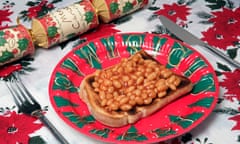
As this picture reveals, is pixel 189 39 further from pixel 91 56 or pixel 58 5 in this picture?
pixel 58 5

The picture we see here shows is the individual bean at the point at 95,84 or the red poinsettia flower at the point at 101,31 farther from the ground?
the red poinsettia flower at the point at 101,31

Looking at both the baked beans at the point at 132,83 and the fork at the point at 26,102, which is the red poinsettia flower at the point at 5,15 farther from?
the baked beans at the point at 132,83

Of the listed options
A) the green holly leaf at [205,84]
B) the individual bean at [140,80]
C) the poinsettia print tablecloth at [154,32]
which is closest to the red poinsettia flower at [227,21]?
the poinsettia print tablecloth at [154,32]

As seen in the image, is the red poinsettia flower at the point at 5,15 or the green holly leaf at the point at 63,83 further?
the red poinsettia flower at the point at 5,15

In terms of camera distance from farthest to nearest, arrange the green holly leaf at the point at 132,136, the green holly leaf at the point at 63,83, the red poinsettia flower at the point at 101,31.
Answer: the red poinsettia flower at the point at 101,31, the green holly leaf at the point at 63,83, the green holly leaf at the point at 132,136

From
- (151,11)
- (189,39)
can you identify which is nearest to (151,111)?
(189,39)

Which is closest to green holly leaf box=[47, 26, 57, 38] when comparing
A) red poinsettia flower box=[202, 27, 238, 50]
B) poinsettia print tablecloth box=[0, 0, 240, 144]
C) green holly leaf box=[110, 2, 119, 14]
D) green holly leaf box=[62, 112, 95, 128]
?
poinsettia print tablecloth box=[0, 0, 240, 144]

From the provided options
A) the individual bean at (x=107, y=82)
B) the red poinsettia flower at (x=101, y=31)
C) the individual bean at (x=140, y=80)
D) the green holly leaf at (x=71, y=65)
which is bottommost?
the individual bean at (x=140, y=80)
